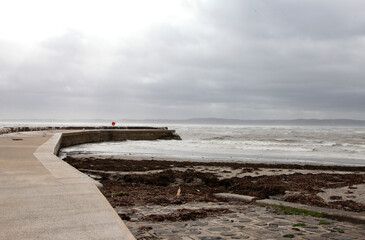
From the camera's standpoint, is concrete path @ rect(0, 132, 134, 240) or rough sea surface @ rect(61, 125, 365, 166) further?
rough sea surface @ rect(61, 125, 365, 166)

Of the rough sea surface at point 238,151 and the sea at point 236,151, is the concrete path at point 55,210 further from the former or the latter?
the rough sea surface at point 238,151

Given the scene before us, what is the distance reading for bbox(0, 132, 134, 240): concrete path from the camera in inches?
126

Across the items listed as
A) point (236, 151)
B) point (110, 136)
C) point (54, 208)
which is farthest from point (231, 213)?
point (110, 136)

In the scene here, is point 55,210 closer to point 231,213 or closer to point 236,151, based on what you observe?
point 231,213

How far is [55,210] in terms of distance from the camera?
3984mm

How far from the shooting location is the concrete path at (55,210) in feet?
10.5

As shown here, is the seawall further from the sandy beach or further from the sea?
the sea

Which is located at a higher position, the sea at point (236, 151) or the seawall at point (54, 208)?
the seawall at point (54, 208)

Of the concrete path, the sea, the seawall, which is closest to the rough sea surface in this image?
the sea

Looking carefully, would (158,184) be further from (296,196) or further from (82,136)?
(82,136)

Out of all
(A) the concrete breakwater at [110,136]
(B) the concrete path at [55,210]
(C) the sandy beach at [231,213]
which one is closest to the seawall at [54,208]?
(B) the concrete path at [55,210]

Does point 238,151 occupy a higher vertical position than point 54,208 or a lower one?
lower

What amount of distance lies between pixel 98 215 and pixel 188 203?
3101mm

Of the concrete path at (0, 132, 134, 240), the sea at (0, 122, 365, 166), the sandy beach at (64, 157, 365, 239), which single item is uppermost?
the concrete path at (0, 132, 134, 240)
